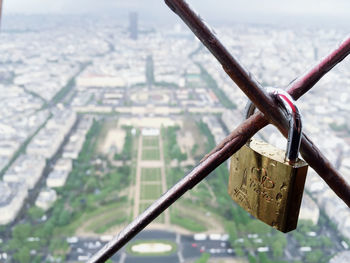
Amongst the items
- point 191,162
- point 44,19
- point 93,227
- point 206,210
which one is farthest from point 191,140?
point 44,19

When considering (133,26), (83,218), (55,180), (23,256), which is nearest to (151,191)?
(83,218)

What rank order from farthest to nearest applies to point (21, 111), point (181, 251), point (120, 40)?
point (120, 40)
point (21, 111)
point (181, 251)

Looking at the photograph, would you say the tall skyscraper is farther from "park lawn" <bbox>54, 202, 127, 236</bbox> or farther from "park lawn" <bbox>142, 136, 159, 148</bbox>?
"park lawn" <bbox>54, 202, 127, 236</bbox>

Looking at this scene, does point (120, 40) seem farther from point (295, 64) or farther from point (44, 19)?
point (295, 64)

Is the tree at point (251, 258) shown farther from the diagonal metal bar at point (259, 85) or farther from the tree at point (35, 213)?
the diagonal metal bar at point (259, 85)

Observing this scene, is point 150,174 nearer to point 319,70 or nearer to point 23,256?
point 23,256

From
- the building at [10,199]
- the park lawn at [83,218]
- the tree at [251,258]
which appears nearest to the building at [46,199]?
the building at [10,199]
